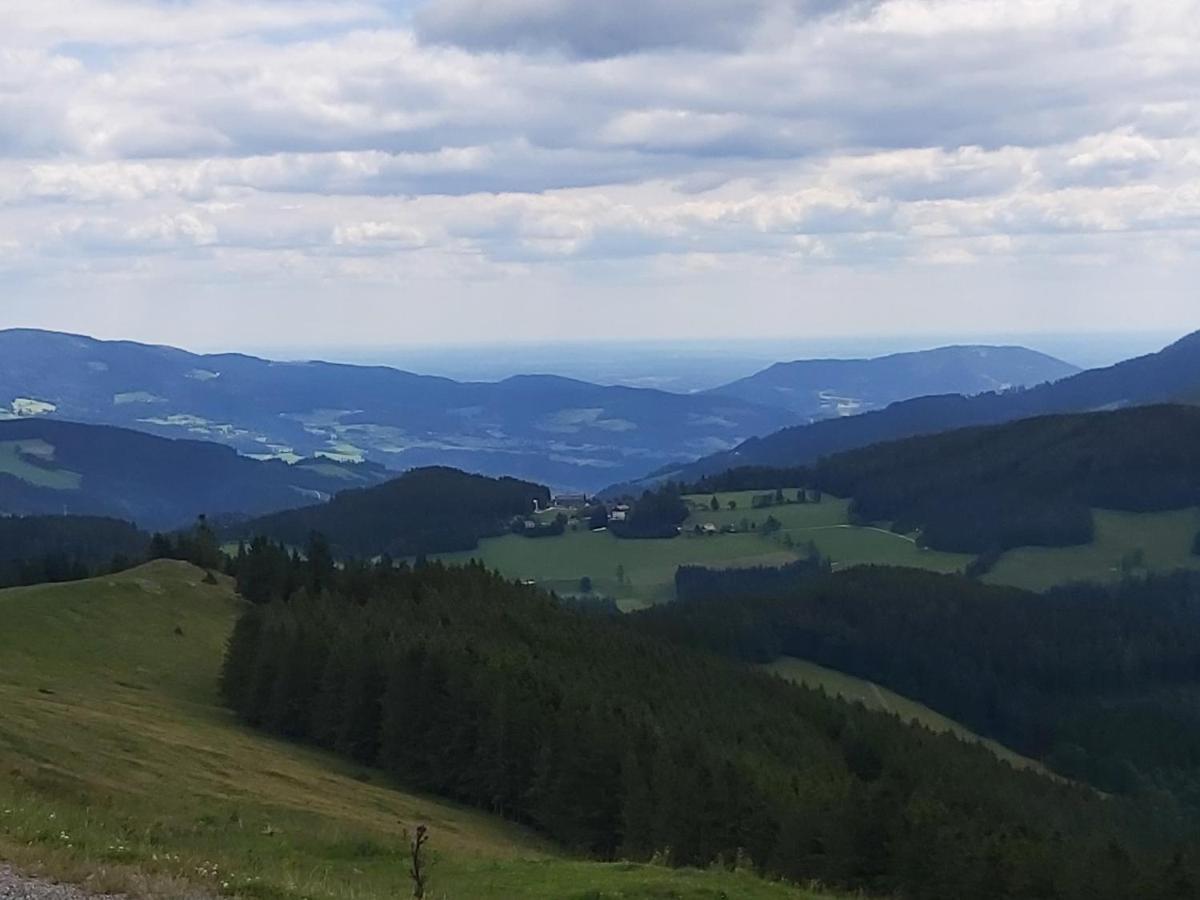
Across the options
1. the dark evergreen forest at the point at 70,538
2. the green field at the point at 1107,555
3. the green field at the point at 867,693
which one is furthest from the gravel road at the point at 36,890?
the green field at the point at 1107,555

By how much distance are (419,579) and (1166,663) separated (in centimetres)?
9110

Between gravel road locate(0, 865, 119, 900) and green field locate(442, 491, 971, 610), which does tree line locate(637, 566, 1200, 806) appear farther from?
gravel road locate(0, 865, 119, 900)

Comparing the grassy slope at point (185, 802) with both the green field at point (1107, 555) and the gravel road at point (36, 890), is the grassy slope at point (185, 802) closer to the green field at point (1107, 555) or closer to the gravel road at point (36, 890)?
the gravel road at point (36, 890)

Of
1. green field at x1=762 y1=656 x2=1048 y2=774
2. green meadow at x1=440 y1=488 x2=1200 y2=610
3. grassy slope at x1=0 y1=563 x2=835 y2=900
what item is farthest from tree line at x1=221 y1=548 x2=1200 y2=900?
green meadow at x1=440 y1=488 x2=1200 y2=610

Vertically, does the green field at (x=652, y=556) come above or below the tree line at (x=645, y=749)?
below

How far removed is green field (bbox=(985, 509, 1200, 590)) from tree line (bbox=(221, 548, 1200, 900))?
304 ft

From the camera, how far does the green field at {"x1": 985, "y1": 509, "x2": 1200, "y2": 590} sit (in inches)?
6949

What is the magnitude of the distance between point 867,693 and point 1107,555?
7828 centimetres

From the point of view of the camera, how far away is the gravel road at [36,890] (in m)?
14.2

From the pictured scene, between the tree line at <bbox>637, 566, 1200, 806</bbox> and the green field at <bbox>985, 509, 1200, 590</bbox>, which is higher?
the green field at <bbox>985, 509, 1200, 590</bbox>

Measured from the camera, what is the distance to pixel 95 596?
75.1 m

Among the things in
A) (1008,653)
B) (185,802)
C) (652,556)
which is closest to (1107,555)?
(1008,653)

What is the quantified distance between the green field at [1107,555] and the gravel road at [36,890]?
170507mm

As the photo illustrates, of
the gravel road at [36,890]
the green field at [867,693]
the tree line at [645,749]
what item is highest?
the gravel road at [36,890]
